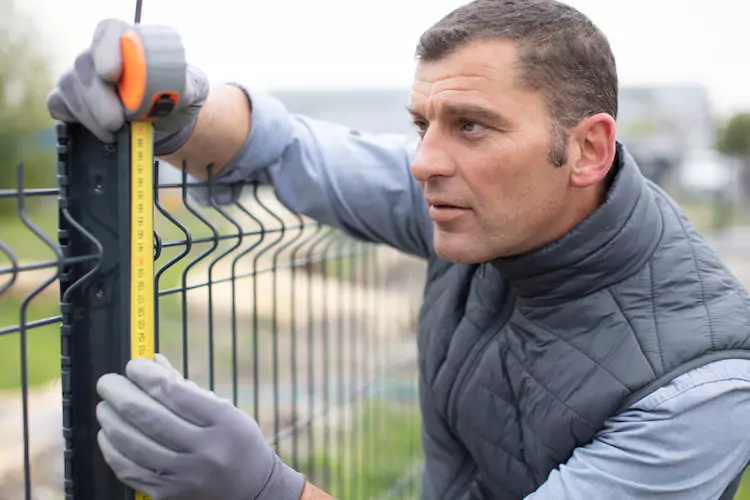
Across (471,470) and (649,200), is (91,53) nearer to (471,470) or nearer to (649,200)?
(649,200)

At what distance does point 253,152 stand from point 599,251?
3.07ft

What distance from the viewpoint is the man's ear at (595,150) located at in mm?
1884

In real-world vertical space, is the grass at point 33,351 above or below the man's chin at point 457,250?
below

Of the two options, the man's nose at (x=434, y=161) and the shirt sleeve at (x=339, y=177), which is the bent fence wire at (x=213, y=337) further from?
the man's nose at (x=434, y=161)

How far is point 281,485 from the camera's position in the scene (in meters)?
1.50

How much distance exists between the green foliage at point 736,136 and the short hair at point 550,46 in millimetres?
28441

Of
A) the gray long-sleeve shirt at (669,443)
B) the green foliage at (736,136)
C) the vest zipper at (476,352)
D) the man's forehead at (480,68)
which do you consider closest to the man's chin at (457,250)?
the vest zipper at (476,352)

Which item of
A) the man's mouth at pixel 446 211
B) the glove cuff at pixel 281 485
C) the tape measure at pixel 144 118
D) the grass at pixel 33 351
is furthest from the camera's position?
the grass at pixel 33 351

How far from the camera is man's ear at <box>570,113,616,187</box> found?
188 centimetres

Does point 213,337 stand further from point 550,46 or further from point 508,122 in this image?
point 550,46

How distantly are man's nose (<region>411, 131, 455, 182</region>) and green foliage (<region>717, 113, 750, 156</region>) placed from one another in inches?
1129

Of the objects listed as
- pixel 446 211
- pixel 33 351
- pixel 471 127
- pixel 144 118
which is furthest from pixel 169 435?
pixel 33 351

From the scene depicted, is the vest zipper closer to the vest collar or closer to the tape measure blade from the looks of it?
the vest collar

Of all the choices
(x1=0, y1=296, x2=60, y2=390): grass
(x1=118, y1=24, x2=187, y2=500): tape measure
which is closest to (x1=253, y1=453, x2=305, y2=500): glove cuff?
(x1=118, y1=24, x2=187, y2=500): tape measure
